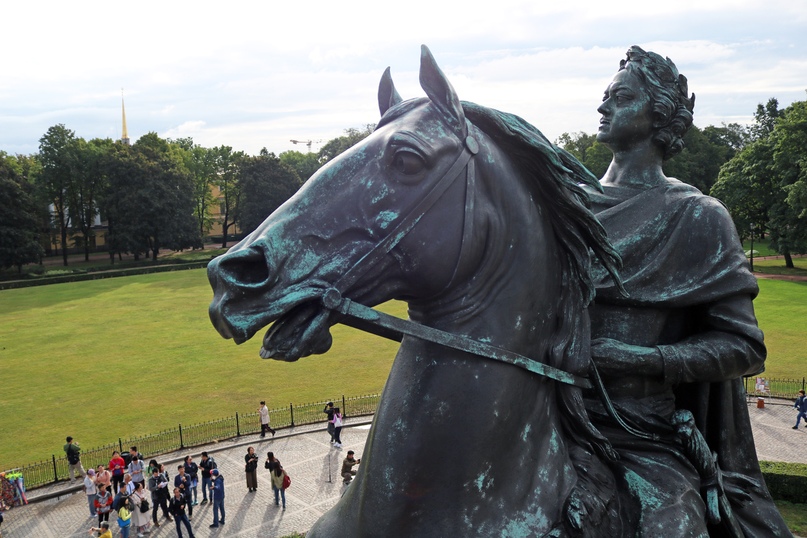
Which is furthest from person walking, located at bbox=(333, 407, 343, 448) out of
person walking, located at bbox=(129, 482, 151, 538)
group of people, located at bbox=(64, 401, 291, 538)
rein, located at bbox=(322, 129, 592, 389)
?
rein, located at bbox=(322, 129, 592, 389)

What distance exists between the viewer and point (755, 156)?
49.7 metres

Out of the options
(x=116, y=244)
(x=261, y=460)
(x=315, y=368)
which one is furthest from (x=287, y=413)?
(x=116, y=244)

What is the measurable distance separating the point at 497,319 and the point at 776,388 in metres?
22.1

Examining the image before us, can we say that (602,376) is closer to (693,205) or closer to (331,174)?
(693,205)

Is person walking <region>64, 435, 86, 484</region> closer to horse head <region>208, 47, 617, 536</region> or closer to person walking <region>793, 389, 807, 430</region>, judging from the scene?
horse head <region>208, 47, 617, 536</region>

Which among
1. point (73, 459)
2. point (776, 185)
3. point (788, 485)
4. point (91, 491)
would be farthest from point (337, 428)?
point (776, 185)

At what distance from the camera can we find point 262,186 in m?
70.1

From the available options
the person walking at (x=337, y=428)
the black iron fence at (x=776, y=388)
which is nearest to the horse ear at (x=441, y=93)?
the person walking at (x=337, y=428)

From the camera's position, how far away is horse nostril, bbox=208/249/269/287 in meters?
2.29

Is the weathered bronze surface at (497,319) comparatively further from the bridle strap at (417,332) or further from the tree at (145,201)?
the tree at (145,201)

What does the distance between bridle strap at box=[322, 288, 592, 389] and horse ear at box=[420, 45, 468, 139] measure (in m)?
0.81

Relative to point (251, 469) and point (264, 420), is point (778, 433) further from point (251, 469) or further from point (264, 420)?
point (264, 420)

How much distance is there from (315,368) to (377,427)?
23.0 metres

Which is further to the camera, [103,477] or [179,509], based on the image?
[103,477]
